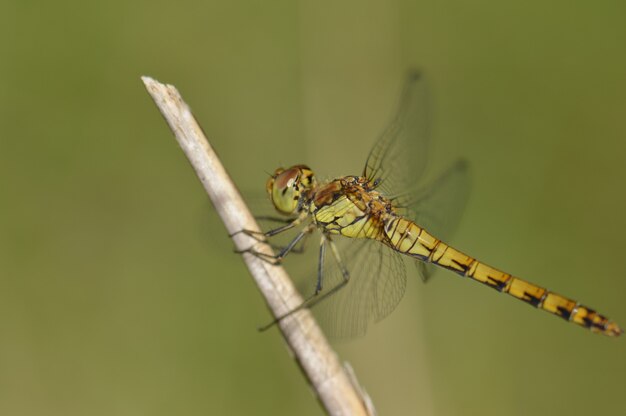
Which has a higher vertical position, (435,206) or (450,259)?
(435,206)

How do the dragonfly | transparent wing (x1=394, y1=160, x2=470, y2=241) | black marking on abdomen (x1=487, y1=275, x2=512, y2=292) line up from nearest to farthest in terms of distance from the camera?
the dragonfly
black marking on abdomen (x1=487, y1=275, x2=512, y2=292)
transparent wing (x1=394, y1=160, x2=470, y2=241)

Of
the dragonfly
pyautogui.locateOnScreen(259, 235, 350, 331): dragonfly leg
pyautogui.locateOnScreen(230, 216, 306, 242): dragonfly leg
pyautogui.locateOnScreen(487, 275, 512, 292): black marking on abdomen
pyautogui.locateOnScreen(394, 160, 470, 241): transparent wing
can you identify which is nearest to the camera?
pyautogui.locateOnScreen(230, 216, 306, 242): dragonfly leg

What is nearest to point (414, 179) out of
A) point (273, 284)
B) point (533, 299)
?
point (533, 299)

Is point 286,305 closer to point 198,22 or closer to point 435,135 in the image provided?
point 435,135

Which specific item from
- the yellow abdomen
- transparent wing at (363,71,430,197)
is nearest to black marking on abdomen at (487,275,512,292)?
the yellow abdomen

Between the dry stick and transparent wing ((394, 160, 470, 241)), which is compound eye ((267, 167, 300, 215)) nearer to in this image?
transparent wing ((394, 160, 470, 241))

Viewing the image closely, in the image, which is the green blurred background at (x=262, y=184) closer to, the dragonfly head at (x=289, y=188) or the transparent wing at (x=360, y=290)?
the transparent wing at (x=360, y=290)

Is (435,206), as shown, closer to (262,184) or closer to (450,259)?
(450,259)

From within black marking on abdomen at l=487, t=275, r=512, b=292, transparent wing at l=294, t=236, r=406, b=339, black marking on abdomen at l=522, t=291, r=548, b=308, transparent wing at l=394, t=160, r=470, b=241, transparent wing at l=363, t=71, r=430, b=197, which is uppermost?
transparent wing at l=363, t=71, r=430, b=197
